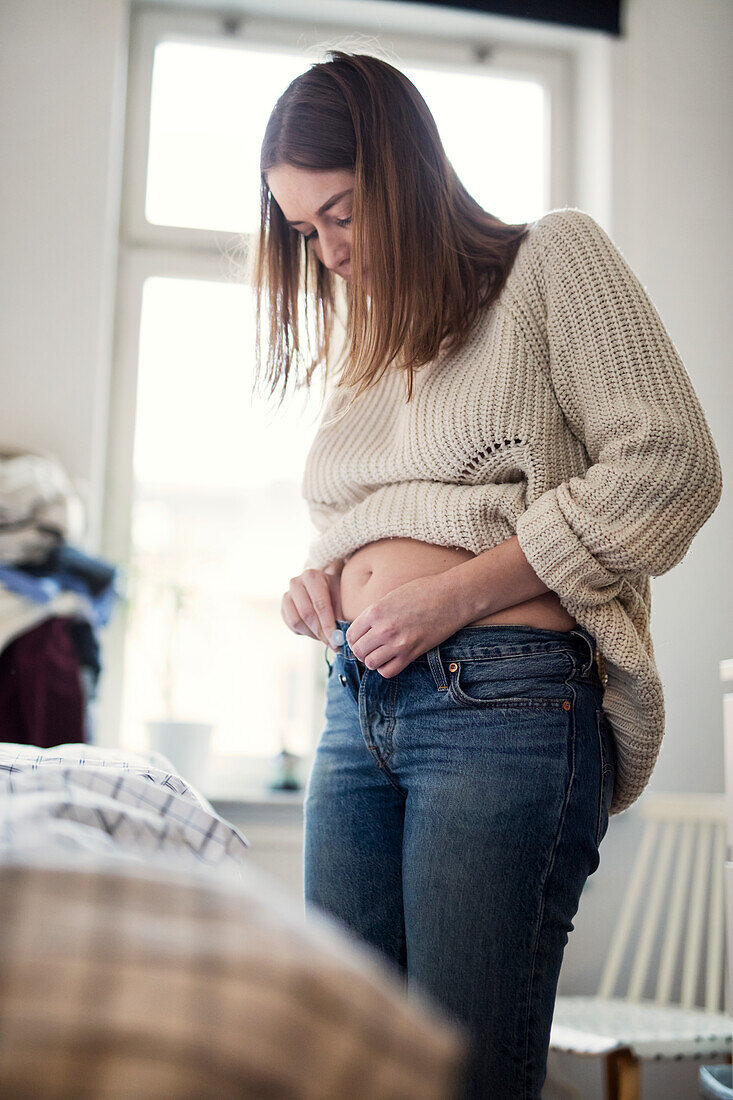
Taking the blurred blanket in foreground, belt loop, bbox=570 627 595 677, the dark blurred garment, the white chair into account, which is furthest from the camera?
the dark blurred garment

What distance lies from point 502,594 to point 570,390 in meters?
0.20

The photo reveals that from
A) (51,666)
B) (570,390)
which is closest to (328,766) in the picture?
(570,390)

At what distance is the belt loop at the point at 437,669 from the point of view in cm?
82

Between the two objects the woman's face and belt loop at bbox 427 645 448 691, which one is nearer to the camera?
belt loop at bbox 427 645 448 691

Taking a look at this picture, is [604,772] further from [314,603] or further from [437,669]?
[314,603]

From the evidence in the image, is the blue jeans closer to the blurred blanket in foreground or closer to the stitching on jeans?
the stitching on jeans

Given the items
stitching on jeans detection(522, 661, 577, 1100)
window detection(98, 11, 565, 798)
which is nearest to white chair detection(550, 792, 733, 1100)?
window detection(98, 11, 565, 798)

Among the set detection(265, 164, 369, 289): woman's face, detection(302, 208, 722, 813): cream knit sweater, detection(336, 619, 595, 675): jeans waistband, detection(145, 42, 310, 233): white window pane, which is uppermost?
detection(145, 42, 310, 233): white window pane

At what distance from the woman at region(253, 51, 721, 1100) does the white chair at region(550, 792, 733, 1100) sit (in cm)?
92

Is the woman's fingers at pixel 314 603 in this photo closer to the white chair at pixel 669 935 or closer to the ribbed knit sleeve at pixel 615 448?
the ribbed knit sleeve at pixel 615 448

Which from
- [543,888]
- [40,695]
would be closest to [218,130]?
[40,695]

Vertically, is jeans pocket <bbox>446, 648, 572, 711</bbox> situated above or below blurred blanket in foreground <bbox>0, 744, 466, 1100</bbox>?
above

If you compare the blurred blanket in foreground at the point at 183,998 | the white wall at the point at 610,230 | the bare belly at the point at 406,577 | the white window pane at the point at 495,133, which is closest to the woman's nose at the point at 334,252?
the bare belly at the point at 406,577

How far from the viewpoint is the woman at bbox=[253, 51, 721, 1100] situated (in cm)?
77
